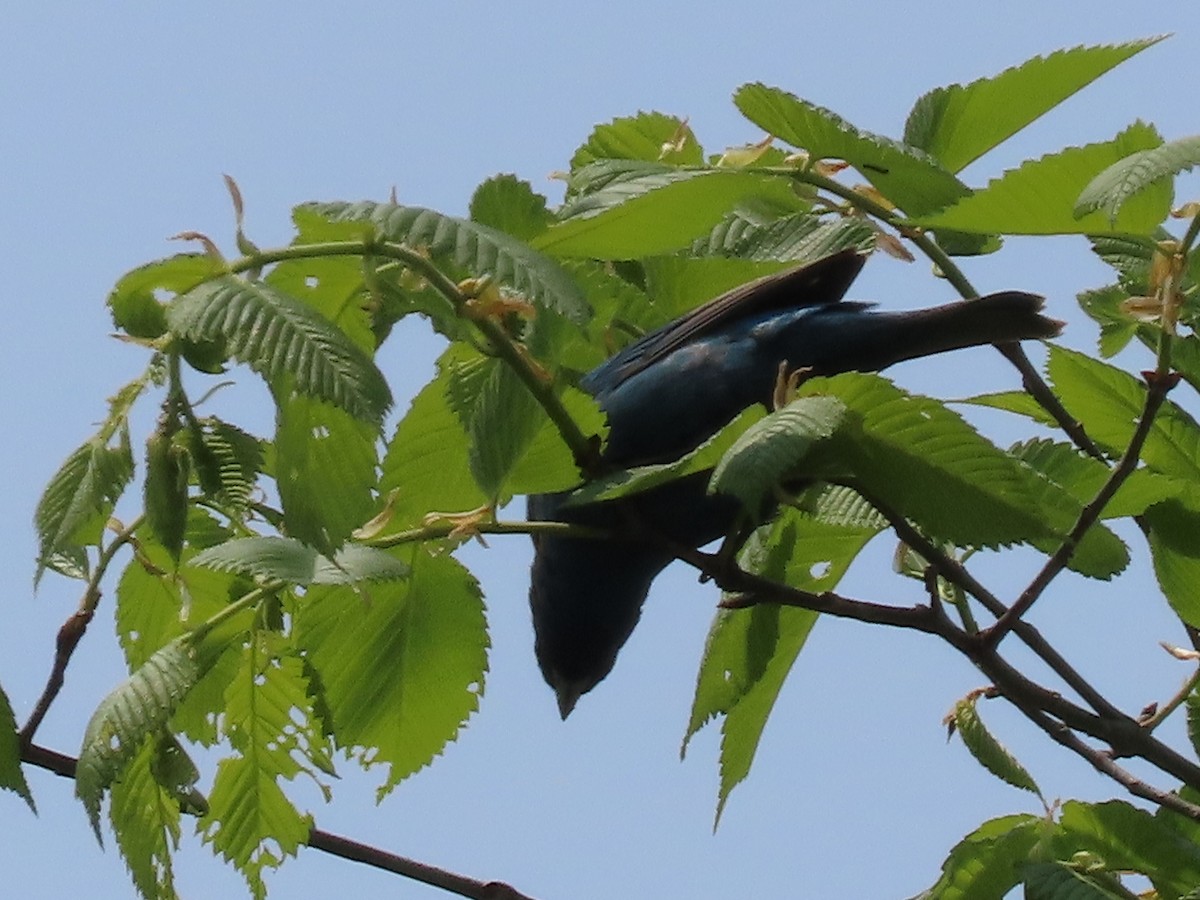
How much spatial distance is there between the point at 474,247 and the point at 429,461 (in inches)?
26.2

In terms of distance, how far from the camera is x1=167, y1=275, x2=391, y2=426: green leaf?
1696 millimetres

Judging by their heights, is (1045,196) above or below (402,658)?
above

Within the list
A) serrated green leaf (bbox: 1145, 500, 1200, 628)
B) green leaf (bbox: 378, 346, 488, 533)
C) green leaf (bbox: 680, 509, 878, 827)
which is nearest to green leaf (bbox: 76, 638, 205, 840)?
green leaf (bbox: 378, 346, 488, 533)

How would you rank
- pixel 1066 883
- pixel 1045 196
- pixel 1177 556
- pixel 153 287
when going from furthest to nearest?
pixel 1177 556 → pixel 1066 883 → pixel 1045 196 → pixel 153 287

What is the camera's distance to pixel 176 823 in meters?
2.41

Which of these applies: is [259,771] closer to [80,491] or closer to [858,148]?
[80,491]

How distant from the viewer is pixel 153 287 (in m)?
1.88

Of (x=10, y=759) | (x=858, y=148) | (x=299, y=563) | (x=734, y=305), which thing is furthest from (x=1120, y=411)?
(x=10, y=759)

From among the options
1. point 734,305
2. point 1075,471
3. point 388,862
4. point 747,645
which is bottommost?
point 388,862

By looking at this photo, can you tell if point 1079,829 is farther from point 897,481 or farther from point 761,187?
point 761,187

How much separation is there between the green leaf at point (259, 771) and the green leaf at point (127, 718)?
0.25 meters

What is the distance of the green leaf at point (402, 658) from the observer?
2.54 metres

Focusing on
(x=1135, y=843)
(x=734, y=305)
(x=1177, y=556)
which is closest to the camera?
(x=1135, y=843)

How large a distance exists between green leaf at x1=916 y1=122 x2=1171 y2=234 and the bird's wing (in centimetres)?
126
